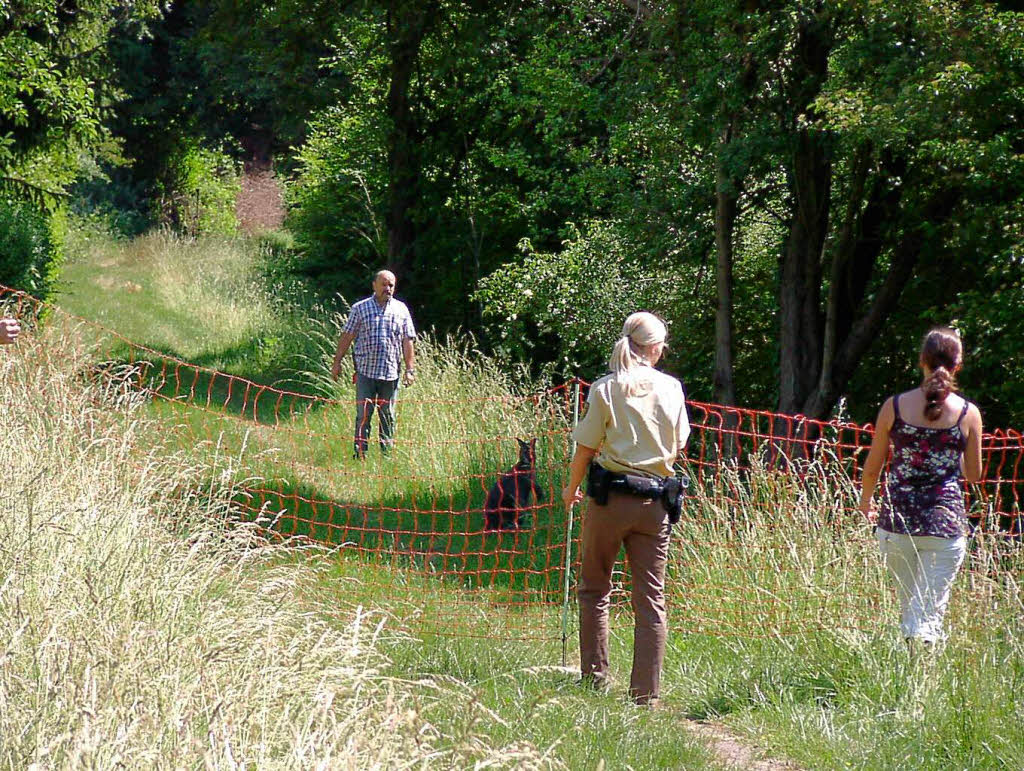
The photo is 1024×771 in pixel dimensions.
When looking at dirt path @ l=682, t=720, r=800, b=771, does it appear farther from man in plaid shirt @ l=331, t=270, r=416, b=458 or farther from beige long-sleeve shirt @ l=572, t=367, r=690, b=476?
man in plaid shirt @ l=331, t=270, r=416, b=458

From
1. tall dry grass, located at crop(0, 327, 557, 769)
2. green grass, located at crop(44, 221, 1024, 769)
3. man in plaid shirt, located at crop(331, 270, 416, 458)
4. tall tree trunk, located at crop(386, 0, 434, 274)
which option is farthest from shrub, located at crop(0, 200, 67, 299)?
tall dry grass, located at crop(0, 327, 557, 769)

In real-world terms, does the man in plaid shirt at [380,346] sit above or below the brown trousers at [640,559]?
above

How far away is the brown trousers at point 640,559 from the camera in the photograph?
521 cm

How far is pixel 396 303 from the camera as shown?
10.9 m

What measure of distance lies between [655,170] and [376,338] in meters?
3.57

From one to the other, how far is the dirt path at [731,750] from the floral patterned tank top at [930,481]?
119cm

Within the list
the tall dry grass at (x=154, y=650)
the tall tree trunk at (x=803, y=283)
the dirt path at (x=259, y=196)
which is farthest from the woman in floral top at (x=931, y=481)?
the dirt path at (x=259, y=196)

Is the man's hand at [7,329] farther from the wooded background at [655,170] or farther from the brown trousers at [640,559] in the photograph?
the wooded background at [655,170]

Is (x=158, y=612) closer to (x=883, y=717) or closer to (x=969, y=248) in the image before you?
(x=883, y=717)

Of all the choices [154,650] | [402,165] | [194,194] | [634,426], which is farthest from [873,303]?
[194,194]

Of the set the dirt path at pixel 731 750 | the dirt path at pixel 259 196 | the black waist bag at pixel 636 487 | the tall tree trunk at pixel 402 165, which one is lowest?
the dirt path at pixel 731 750

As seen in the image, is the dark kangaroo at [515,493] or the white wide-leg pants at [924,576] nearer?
the white wide-leg pants at [924,576]

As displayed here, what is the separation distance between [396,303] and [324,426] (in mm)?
2139

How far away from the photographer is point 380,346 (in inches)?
413
